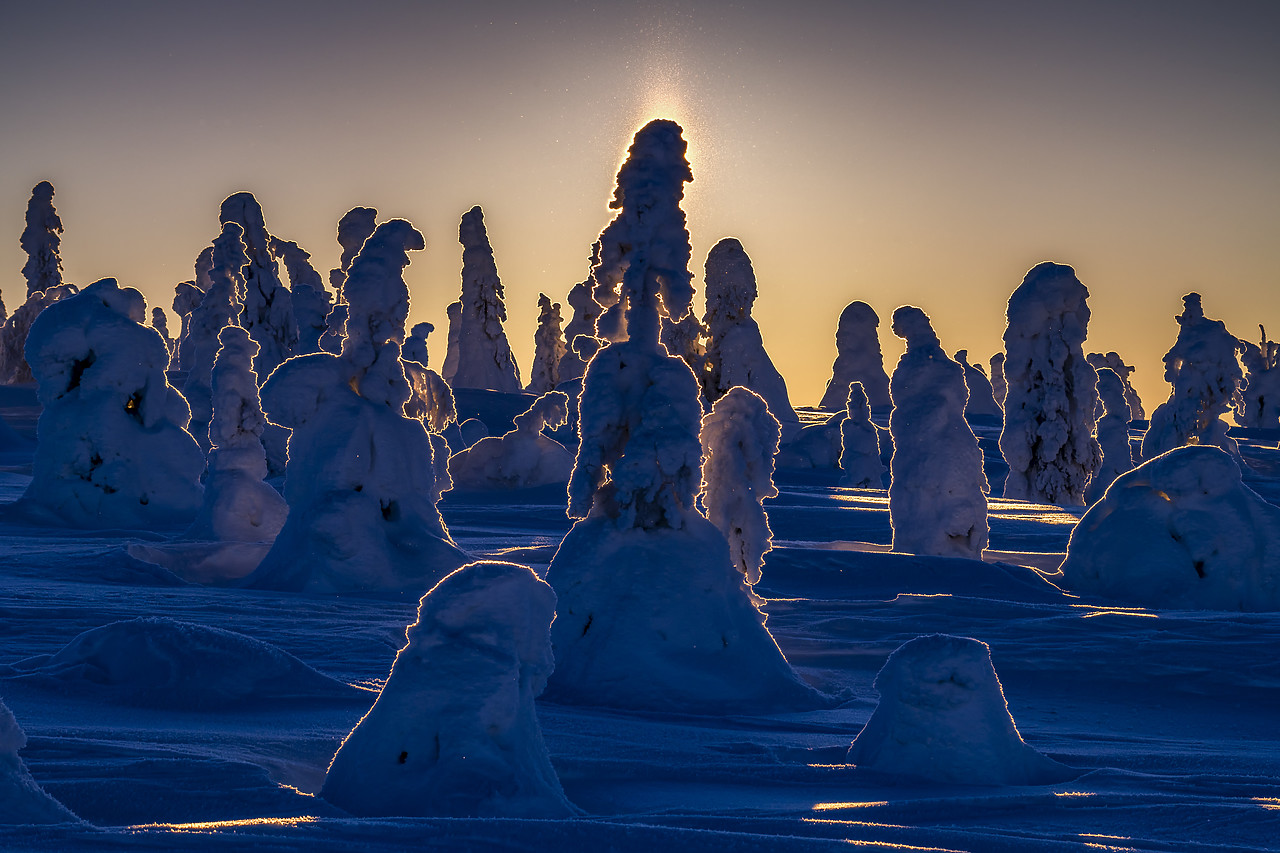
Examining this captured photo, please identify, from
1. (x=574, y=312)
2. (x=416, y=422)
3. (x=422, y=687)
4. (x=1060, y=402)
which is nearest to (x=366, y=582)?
(x=416, y=422)

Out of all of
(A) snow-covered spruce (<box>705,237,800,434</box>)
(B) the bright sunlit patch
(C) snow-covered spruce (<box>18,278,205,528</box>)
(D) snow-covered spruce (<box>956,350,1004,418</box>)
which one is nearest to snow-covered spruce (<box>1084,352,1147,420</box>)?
(D) snow-covered spruce (<box>956,350,1004,418</box>)

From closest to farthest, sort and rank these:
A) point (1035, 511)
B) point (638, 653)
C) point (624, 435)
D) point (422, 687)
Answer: point (422, 687), point (638, 653), point (624, 435), point (1035, 511)

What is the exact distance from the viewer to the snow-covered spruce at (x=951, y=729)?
676cm

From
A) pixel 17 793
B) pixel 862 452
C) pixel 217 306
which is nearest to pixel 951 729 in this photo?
pixel 17 793

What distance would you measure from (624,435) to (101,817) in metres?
5.96

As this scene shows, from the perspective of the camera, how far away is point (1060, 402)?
2939 cm

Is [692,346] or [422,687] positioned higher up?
[692,346]

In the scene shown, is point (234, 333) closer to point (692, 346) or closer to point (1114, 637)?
point (692, 346)

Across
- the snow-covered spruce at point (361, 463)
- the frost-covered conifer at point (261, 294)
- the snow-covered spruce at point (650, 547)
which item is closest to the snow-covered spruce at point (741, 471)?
the snow-covered spruce at point (650, 547)

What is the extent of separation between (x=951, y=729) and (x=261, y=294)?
1300 inches

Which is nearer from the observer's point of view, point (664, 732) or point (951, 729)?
point (951, 729)

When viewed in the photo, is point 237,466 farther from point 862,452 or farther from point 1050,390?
point 862,452

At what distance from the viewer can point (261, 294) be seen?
3653 centimetres

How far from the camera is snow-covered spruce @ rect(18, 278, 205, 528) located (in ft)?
65.7
